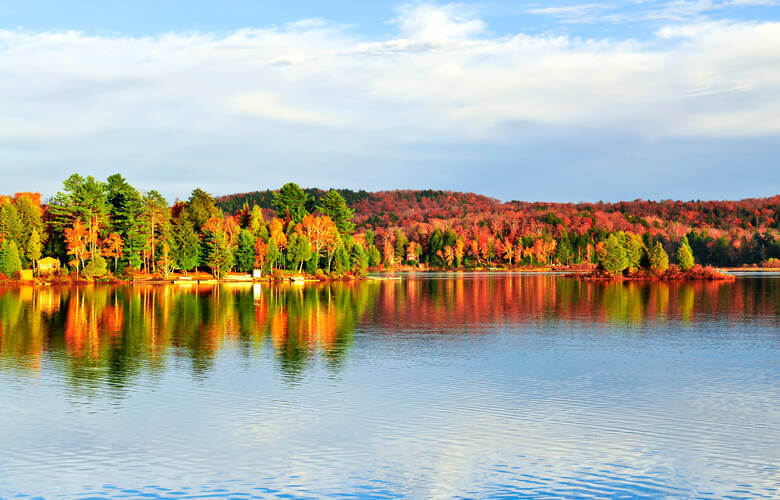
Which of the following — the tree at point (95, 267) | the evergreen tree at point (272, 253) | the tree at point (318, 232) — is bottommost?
the tree at point (95, 267)

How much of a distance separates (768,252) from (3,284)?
188 metres

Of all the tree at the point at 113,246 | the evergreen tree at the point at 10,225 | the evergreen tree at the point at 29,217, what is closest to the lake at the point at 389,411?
the tree at the point at 113,246

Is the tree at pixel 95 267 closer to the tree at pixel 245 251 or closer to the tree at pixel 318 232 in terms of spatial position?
the tree at pixel 245 251

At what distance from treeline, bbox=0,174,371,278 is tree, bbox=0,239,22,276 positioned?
0.39 ft

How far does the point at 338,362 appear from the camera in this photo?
27.6 metres

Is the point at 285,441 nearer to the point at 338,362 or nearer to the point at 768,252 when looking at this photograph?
the point at 338,362

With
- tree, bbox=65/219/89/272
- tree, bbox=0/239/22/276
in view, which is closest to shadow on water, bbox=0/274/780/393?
tree, bbox=0/239/22/276

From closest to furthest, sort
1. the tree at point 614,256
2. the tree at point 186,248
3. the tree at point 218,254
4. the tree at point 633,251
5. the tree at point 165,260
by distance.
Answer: the tree at point 165,260
the tree at point 218,254
the tree at point 186,248
the tree at point 614,256
the tree at point 633,251

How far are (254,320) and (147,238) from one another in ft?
215

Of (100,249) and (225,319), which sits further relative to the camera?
(100,249)

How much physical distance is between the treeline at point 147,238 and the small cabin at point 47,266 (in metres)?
1.08

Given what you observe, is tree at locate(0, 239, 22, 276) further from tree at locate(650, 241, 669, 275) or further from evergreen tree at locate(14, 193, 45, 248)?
tree at locate(650, 241, 669, 275)

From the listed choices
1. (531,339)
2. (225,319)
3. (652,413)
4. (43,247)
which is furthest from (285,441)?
(43,247)

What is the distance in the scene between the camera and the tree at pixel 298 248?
109 meters
